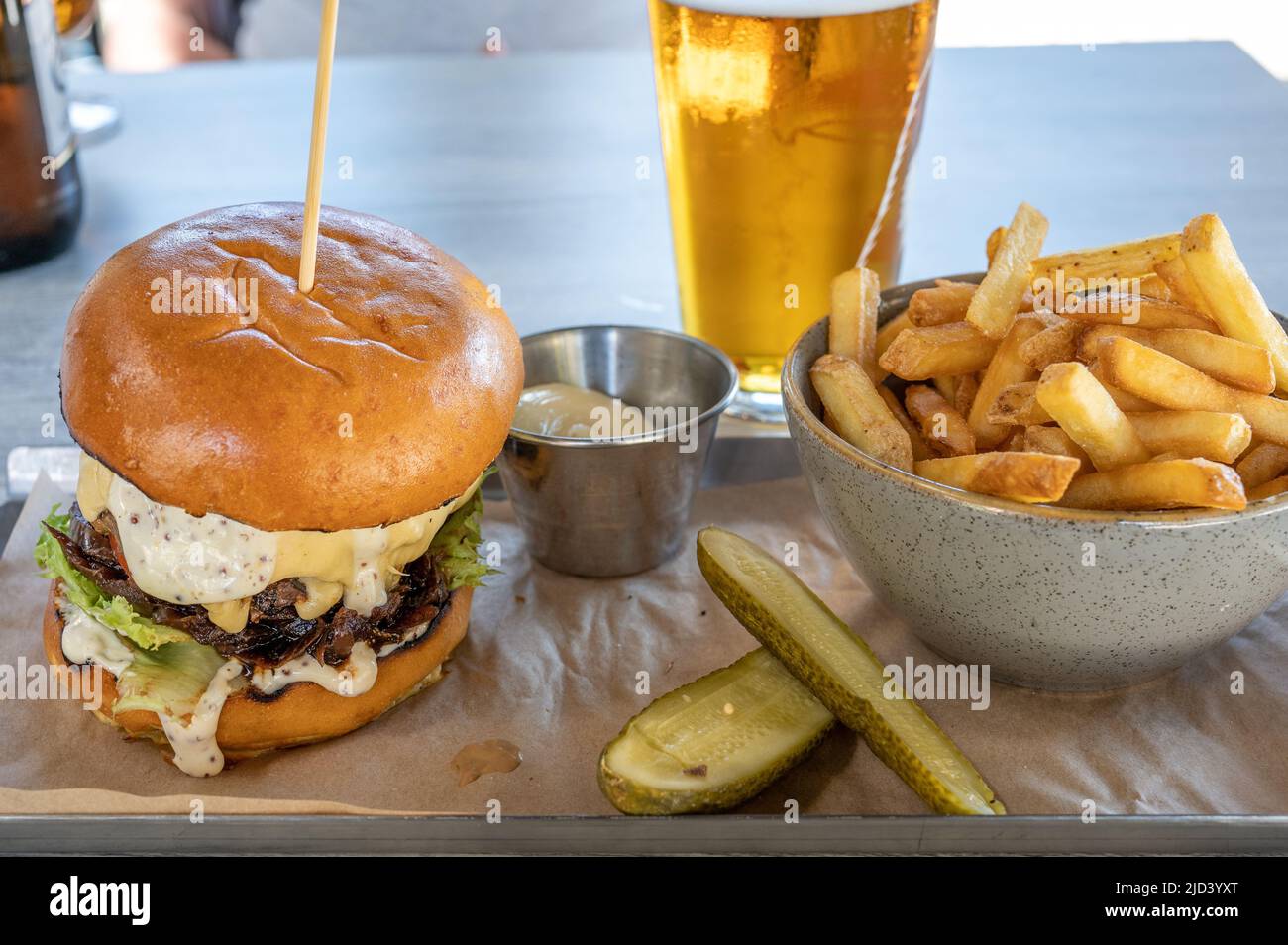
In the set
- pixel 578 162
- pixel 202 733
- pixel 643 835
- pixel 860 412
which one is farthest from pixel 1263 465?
pixel 578 162

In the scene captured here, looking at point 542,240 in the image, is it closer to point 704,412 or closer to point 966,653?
point 704,412

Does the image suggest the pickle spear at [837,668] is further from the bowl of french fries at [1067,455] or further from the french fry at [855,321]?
the french fry at [855,321]

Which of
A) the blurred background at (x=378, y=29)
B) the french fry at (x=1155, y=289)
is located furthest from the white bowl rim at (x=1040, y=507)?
the blurred background at (x=378, y=29)

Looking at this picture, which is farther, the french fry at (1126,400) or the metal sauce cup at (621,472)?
the metal sauce cup at (621,472)

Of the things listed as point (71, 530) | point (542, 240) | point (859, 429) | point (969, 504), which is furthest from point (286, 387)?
point (542, 240)

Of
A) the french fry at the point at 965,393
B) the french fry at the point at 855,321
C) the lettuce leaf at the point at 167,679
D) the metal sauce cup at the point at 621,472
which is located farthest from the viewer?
the metal sauce cup at the point at 621,472

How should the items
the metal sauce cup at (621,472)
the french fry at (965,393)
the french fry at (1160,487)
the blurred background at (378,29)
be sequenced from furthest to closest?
the blurred background at (378,29), the metal sauce cup at (621,472), the french fry at (965,393), the french fry at (1160,487)

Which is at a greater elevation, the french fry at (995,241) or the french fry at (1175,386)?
the french fry at (995,241)
